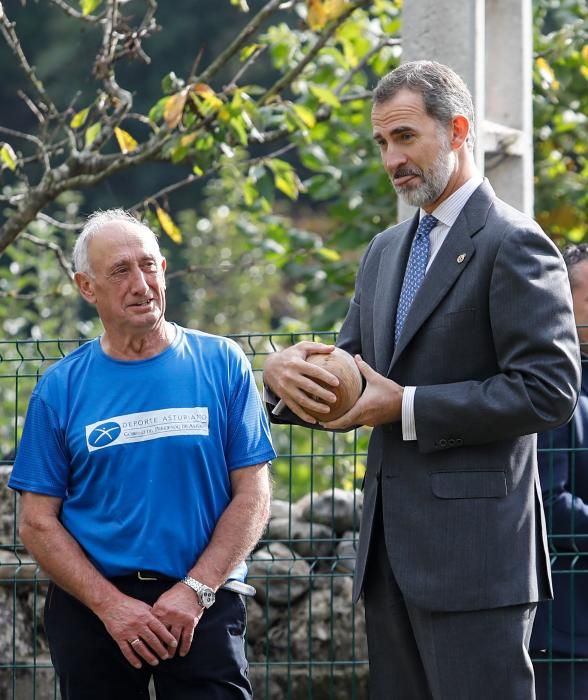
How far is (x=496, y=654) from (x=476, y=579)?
178mm

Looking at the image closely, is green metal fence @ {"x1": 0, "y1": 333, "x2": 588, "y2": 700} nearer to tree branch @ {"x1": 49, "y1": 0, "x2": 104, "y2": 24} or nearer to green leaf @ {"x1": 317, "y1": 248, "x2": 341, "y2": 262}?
tree branch @ {"x1": 49, "y1": 0, "x2": 104, "y2": 24}

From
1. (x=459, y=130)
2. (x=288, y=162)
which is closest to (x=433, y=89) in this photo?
(x=459, y=130)

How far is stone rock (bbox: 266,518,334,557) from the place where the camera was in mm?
5105

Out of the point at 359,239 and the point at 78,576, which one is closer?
the point at 78,576

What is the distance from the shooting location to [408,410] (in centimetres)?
317

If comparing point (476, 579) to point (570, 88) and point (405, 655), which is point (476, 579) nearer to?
point (405, 655)

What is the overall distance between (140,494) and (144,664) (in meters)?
0.44

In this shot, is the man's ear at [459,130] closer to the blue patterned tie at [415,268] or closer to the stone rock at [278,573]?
the blue patterned tie at [415,268]

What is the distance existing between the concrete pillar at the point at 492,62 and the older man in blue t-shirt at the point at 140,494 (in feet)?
6.00

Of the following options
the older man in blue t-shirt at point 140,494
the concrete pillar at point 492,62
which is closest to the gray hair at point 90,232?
the older man in blue t-shirt at point 140,494

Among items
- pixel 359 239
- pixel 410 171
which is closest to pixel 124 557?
pixel 410 171

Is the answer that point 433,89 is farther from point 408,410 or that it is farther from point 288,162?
point 288,162

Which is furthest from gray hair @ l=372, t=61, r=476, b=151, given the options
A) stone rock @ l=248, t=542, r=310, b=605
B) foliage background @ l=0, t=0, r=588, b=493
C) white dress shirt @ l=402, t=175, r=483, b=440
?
stone rock @ l=248, t=542, r=310, b=605

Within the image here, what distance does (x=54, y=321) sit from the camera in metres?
10.9
